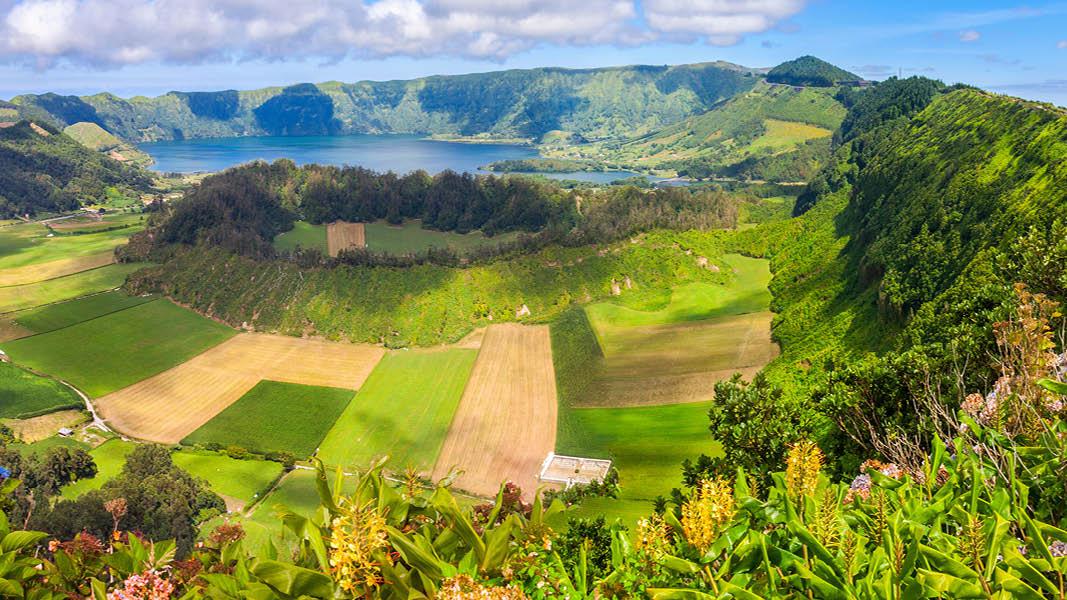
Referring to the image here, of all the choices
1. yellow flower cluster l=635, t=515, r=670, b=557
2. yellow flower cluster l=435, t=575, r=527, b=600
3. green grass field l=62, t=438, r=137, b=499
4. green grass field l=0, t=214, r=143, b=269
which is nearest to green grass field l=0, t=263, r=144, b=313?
green grass field l=0, t=214, r=143, b=269

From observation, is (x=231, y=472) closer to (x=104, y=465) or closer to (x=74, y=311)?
(x=104, y=465)

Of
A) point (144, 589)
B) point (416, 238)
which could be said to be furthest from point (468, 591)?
point (416, 238)

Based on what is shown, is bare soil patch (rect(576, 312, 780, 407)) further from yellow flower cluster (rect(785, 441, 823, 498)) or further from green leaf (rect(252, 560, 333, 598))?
green leaf (rect(252, 560, 333, 598))

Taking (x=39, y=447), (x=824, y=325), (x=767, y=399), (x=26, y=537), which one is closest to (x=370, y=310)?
(x=39, y=447)

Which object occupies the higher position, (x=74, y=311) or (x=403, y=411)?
(x=74, y=311)

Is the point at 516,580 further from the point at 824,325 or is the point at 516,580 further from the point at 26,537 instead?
the point at 824,325

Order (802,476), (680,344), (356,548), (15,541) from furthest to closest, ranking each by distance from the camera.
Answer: (680,344)
(802,476)
(15,541)
(356,548)

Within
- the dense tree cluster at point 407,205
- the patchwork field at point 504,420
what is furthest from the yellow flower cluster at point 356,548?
the dense tree cluster at point 407,205
